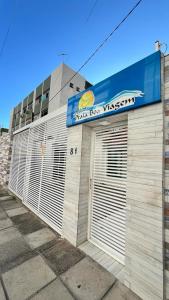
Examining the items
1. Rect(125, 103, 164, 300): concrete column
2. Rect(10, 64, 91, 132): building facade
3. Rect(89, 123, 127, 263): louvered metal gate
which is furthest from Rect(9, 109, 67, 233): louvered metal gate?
Rect(10, 64, 91, 132): building facade

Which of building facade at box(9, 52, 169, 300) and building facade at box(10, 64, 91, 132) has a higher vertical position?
building facade at box(10, 64, 91, 132)

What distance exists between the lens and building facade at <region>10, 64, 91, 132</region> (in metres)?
15.4

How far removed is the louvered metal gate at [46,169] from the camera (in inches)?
142

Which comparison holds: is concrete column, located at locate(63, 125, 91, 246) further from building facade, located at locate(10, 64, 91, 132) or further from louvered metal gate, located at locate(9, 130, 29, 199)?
building facade, located at locate(10, 64, 91, 132)

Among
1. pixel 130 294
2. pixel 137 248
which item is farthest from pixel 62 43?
pixel 130 294

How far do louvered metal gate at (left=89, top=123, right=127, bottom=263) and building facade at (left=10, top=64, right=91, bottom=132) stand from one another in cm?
1287

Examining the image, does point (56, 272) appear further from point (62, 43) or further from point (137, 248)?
point (62, 43)

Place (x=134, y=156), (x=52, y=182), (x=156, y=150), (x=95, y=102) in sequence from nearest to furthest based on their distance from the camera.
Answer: (x=156, y=150), (x=134, y=156), (x=95, y=102), (x=52, y=182)

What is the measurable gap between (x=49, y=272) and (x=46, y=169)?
101 inches

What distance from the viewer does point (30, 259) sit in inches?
95.7

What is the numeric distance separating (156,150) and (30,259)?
2842 mm

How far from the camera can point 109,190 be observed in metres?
2.70

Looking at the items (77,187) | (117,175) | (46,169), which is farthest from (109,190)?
(46,169)

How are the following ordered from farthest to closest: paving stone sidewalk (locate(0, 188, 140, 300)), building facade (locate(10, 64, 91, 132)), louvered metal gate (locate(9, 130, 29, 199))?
building facade (locate(10, 64, 91, 132)), louvered metal gate (locate(9, 130, 29, 199)), paving stone sidewalk (locate(0, 188, 140, 300))
